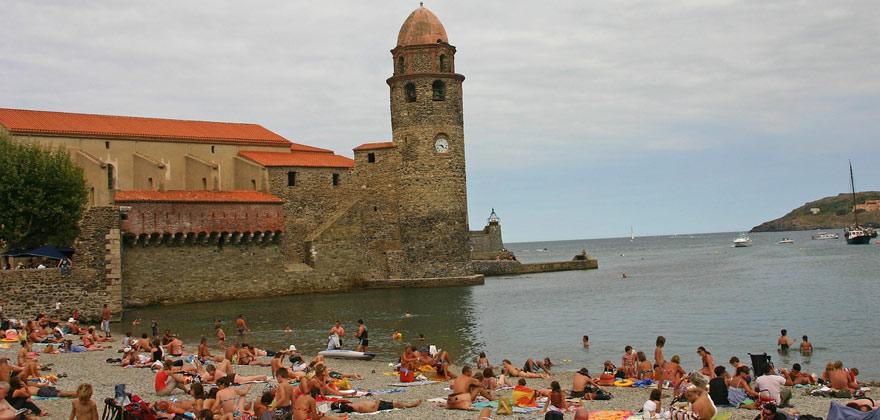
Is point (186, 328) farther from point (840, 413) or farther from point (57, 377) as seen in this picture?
point (840, 413)

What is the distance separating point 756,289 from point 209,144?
3072cm

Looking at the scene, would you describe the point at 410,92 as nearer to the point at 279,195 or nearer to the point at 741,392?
the point at 279,195

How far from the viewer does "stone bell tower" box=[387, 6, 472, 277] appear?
47062 millimetres

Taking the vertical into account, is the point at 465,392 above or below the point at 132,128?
below

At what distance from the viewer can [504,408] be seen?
46.7 ft

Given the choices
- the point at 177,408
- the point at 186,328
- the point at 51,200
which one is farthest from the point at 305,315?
the point at 177,408

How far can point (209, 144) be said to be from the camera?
45.1m

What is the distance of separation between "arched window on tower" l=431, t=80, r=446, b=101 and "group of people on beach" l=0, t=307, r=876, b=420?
26.2 meters

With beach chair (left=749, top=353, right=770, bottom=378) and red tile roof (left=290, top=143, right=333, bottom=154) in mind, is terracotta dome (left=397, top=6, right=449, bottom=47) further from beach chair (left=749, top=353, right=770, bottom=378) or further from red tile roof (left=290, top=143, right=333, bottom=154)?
beach chair (left=749, top=353, right=770, bottom=378)

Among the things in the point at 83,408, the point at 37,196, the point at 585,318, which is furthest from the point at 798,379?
the point at 37,196

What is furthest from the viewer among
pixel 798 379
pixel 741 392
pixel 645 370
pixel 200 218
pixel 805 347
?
pixel 200 218

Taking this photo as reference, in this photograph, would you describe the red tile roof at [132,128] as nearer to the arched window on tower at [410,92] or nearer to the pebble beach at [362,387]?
the arched window on tower at [410,92]

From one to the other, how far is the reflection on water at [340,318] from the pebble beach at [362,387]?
4.04 metres

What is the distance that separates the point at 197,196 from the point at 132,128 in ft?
17.6
